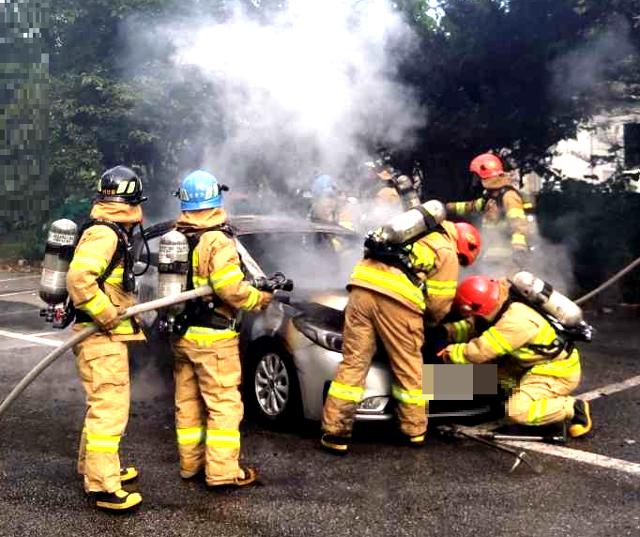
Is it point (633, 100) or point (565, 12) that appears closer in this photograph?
point (565, 12)

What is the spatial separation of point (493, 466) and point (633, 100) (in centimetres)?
722

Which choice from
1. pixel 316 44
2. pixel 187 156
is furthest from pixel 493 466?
pixel 187 156

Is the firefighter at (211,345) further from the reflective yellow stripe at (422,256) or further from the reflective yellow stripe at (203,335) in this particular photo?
the reflective yellow stripe at (422,256)

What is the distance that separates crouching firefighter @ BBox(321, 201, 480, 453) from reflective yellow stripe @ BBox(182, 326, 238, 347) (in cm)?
91

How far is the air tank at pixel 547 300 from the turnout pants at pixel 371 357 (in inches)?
28.2

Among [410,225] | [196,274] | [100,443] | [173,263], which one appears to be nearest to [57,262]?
[173,263]

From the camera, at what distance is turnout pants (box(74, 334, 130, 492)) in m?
4.04

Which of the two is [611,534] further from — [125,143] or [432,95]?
[125,143]

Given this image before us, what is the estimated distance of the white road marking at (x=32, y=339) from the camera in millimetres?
8586

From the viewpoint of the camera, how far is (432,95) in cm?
1052

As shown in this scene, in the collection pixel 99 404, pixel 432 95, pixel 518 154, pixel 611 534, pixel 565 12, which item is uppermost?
pixel 565 12

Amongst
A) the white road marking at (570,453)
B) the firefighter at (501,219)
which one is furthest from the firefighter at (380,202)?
the white road marking at (570,453)

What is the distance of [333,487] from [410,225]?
1625mm

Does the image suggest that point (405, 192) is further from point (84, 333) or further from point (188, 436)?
point (84, 333)
